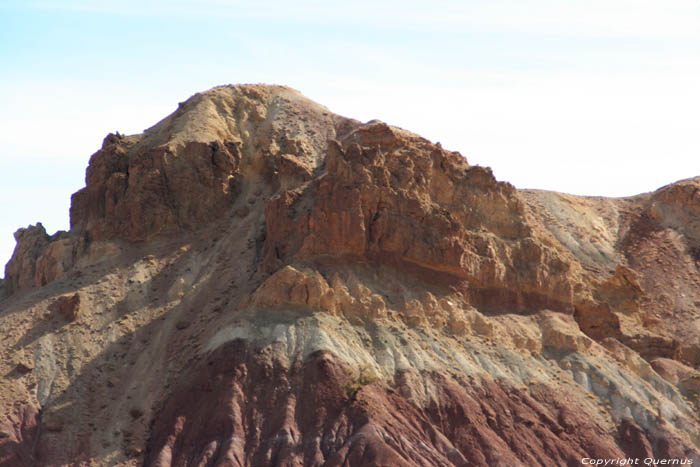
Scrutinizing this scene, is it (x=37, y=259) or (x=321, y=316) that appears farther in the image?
(x=37, y=259)

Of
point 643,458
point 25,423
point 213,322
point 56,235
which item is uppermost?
point 56,235

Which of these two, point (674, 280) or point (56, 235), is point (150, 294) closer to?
point (56, 235)

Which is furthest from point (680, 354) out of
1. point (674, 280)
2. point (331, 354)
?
point (331, 354)

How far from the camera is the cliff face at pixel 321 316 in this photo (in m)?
68.6

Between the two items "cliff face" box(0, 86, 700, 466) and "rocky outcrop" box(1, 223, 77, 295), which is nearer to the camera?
"cliff face" box(0, 86, 700, 466)

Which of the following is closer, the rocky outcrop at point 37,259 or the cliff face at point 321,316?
the cliff face at point 321,316

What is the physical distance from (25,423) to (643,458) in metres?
36.9

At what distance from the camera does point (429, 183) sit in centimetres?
8531

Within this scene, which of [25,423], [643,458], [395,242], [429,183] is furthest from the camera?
[429,183]

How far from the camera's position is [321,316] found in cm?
7344

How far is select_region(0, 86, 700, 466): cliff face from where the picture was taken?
225 feet

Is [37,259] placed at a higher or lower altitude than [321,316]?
higher

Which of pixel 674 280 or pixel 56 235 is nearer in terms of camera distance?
pixel 56 235

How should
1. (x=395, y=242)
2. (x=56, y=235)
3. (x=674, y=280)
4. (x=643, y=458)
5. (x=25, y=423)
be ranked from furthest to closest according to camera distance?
(x=674, y=280) → (x=56, y=235) → (x=395, y=242) → (x=643, y=458) → (x=25, y=423)
